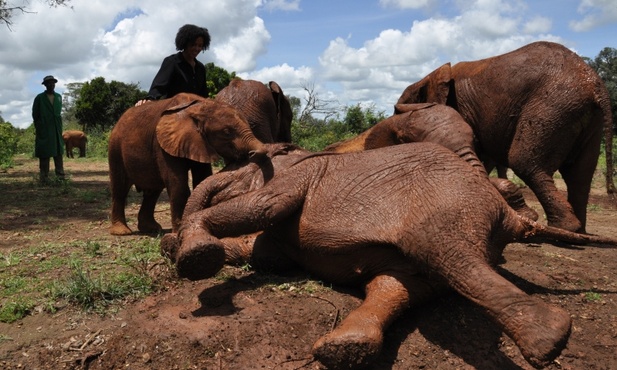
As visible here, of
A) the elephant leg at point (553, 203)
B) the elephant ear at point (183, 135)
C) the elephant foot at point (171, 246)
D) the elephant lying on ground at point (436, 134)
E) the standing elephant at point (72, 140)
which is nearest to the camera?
the elephant foot at point (171, 246)

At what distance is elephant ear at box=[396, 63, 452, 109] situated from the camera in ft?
22.6

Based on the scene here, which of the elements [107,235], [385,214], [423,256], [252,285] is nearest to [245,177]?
[252,285]

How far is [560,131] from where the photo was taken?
597 centimetres

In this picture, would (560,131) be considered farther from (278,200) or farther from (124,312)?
(124,312)

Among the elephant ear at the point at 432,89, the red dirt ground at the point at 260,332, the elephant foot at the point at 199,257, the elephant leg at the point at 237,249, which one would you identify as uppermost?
the elephant ear at the point at 432,89

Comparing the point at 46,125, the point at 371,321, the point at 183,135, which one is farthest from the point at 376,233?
the point at 46,125

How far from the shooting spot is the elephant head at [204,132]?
4.70 metres

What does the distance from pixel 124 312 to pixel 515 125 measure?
4549 millimetres

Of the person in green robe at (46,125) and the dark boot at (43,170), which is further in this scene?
the person in green robe at (46,125)

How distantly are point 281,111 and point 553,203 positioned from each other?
305cm

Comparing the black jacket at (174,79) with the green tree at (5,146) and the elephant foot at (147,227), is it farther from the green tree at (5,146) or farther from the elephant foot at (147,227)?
the green tree at (5,146)

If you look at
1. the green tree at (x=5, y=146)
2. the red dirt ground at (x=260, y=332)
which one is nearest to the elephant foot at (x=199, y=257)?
the red dirt ground at (x=260, y=332)

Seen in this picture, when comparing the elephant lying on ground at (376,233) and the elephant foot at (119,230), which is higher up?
the elephant lying on ground at (376,233)

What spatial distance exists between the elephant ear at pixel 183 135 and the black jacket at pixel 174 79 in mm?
1234
